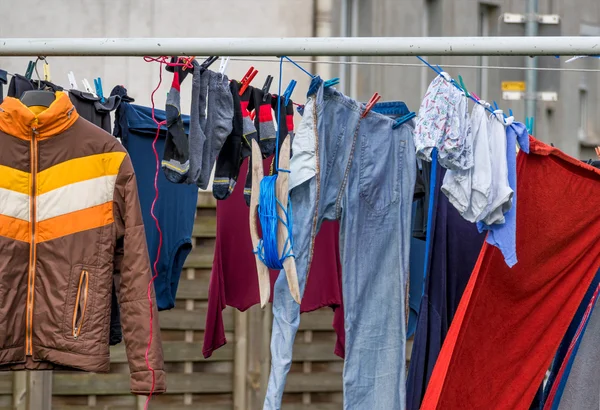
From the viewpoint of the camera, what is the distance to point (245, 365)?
862 cm

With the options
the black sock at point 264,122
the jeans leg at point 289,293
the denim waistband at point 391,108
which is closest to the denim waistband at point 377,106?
the denim waistband at point 391,108

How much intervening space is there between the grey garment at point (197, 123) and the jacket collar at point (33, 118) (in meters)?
0.51

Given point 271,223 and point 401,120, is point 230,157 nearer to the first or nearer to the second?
point 271,223

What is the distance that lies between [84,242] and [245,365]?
402 centimetres

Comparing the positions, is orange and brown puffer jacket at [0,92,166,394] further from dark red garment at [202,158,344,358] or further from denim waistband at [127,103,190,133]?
dark red garment at [202,158,344,358]

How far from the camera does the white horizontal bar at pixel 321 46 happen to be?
4242mm

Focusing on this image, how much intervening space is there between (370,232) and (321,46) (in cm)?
90

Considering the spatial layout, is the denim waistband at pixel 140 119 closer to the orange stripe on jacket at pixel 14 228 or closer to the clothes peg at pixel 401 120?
the orange stripe on jacket at pixel 14 228

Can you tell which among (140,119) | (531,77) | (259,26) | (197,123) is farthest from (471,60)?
(197,123)

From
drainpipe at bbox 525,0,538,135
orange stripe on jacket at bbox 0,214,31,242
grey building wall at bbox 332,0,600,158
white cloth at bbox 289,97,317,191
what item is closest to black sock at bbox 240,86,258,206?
white cloth at bbox 289,97,317,191

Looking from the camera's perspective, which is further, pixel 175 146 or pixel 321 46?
pixel 175 146

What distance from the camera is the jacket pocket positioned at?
15.5 ft

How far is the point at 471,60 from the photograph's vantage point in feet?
36.2

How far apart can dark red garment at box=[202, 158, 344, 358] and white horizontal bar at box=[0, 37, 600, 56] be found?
1375 millimetres
